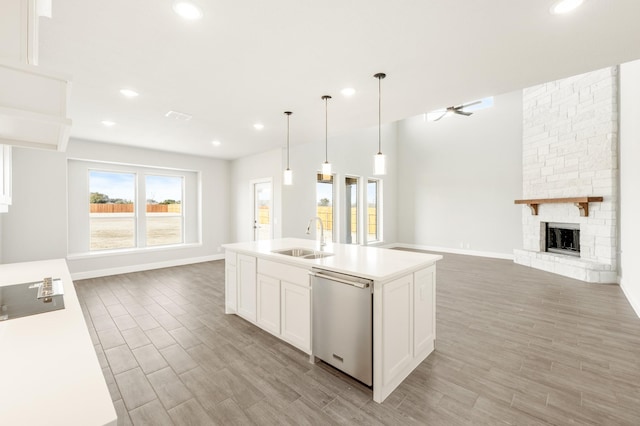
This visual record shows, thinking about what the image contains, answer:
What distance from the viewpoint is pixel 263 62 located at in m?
2.43

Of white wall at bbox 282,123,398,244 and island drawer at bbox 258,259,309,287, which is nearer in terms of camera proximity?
island drawer at bbox 258,259,309,287

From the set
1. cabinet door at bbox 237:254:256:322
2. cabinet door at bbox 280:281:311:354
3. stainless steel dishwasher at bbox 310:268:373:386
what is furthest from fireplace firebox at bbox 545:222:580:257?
cabinet door at bbox 237:254:256:322

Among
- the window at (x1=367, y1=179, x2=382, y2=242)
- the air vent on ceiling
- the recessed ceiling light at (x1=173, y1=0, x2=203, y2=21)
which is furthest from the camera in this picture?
the window at (x1=367, y1=179, x2=382, y2=242)

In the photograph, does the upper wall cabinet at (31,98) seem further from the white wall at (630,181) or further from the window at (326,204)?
the window at (326,204)

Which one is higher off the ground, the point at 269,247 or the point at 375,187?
the point at 375,187

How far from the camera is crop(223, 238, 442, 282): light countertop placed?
6.83 ft

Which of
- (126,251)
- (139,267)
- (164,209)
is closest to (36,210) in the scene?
(126,251)

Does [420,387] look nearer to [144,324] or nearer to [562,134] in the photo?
[144,324]

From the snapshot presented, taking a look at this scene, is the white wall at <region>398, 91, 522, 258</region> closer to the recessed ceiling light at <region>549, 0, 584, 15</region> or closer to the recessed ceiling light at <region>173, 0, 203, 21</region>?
the recessed ceiling light at <region>549, 0, 584, 15</region>

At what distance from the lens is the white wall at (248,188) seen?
605 cm

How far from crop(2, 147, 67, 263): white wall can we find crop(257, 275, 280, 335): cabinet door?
442 centimetres

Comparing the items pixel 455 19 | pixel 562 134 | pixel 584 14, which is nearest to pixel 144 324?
pixel 455 19

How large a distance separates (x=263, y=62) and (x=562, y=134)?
632 centimetres

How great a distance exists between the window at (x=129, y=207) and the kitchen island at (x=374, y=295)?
3.92 meters
